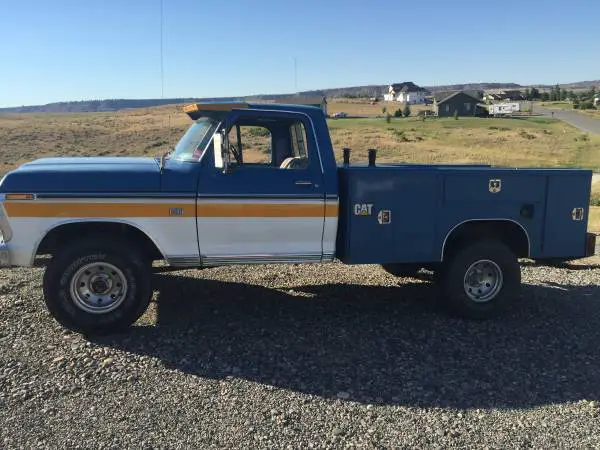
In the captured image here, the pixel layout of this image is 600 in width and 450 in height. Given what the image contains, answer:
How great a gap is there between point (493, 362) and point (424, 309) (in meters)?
1.50

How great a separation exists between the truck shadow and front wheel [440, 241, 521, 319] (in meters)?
0.17

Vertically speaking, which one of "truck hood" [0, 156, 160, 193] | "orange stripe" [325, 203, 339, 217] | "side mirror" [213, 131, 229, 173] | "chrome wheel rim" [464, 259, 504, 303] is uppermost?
"side mirror" [213, 131, 229, 173]

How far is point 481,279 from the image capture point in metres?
6.55

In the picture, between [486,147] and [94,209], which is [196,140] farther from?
[486,147]

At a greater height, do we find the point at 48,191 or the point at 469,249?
the point at 48,191

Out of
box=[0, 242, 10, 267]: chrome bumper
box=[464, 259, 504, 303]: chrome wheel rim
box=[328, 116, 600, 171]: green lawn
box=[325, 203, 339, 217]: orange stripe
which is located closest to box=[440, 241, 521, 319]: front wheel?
box=[464, 259, 504, 303]: chrome wheel rim

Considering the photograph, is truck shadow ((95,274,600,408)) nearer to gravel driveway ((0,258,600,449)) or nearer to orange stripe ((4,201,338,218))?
gravel driveway ((0,258,600,449))

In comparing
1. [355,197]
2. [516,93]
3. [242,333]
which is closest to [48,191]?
[242,333]

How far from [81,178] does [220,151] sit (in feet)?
4.22

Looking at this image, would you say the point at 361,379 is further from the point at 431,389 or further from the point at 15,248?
the point at 15,248

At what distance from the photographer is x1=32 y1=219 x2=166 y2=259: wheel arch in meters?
5.50

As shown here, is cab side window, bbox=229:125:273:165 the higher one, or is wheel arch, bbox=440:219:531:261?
cab side window, bbox=229:125:273:165

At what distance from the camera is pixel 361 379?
489 cm

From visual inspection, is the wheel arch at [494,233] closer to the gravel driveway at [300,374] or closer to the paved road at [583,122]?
the gravel driveway at [300,374]
